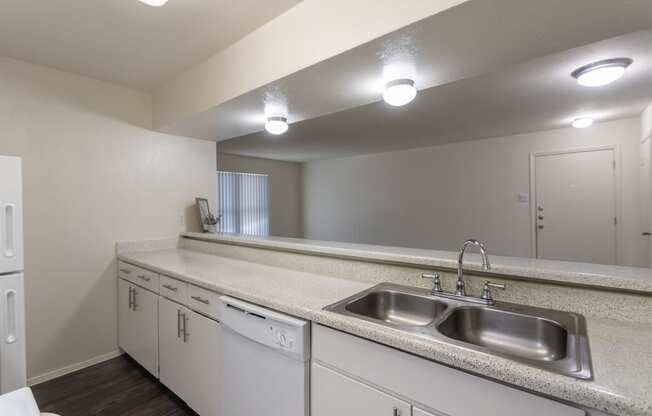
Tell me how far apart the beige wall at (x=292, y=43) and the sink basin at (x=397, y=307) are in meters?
1.18

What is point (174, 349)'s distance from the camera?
6.44 feet

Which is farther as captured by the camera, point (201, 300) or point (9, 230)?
point (201, 300)

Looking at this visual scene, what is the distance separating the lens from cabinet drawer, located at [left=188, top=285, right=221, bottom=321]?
1665 millimetres

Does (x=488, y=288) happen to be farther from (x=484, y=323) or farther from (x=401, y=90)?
(x=401, y=90)

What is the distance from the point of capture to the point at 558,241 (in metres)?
4.21

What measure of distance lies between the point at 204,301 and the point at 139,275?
3.22 ft

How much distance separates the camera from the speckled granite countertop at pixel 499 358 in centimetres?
70

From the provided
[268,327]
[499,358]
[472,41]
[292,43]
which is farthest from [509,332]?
[292,43]

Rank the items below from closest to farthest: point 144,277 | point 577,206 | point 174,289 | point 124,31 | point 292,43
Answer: point 292,43 < point 124,31 < point 174,289 < point 144,277 < point 577,206

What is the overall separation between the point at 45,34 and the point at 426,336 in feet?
8.82

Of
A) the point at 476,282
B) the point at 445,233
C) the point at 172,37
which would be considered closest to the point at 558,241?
the point at 445,233

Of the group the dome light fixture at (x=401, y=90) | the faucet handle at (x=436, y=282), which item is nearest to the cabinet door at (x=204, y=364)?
the faucet handle at (x=436, y=282)

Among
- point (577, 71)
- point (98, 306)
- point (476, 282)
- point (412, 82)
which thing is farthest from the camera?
point (98, 306)

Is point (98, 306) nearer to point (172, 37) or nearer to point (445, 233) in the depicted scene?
point (172, 37)
